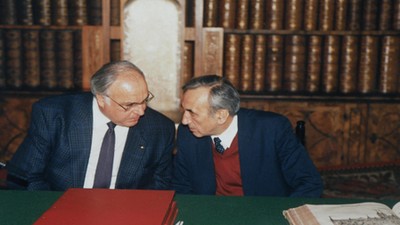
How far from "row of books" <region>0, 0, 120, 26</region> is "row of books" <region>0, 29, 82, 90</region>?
8cm

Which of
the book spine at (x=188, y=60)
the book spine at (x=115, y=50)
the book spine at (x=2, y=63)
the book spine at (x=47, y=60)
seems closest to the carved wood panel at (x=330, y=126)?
the book spine at (x=188, y=60)

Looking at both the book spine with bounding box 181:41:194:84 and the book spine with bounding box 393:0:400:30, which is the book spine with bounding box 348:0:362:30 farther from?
the book spine with bounding box 181:41:194:84

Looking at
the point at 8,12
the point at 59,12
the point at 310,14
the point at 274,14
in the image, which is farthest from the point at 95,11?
the point at 310,14

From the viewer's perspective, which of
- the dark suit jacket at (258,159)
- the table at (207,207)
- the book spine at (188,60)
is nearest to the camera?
the table at (207,207)

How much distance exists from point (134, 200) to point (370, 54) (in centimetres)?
312

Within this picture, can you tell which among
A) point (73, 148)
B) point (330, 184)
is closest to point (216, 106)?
point (73, 148)

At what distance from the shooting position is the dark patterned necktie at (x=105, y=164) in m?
2.38

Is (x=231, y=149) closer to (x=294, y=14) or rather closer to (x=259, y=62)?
(x=259, y=62)

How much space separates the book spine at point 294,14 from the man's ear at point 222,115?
6.47 ft

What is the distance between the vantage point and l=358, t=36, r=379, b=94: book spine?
4.23 m

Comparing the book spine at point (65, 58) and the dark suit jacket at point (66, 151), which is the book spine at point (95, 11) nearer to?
the book spine at point (65, 58)

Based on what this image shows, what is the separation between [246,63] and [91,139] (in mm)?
2064

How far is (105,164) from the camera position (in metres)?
2.39

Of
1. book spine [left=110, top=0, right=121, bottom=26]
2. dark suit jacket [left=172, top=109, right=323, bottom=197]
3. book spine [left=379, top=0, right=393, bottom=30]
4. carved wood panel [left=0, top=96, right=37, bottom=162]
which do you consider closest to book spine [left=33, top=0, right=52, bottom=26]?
book spine [left=110, top=0, right=121, bottom=26]
